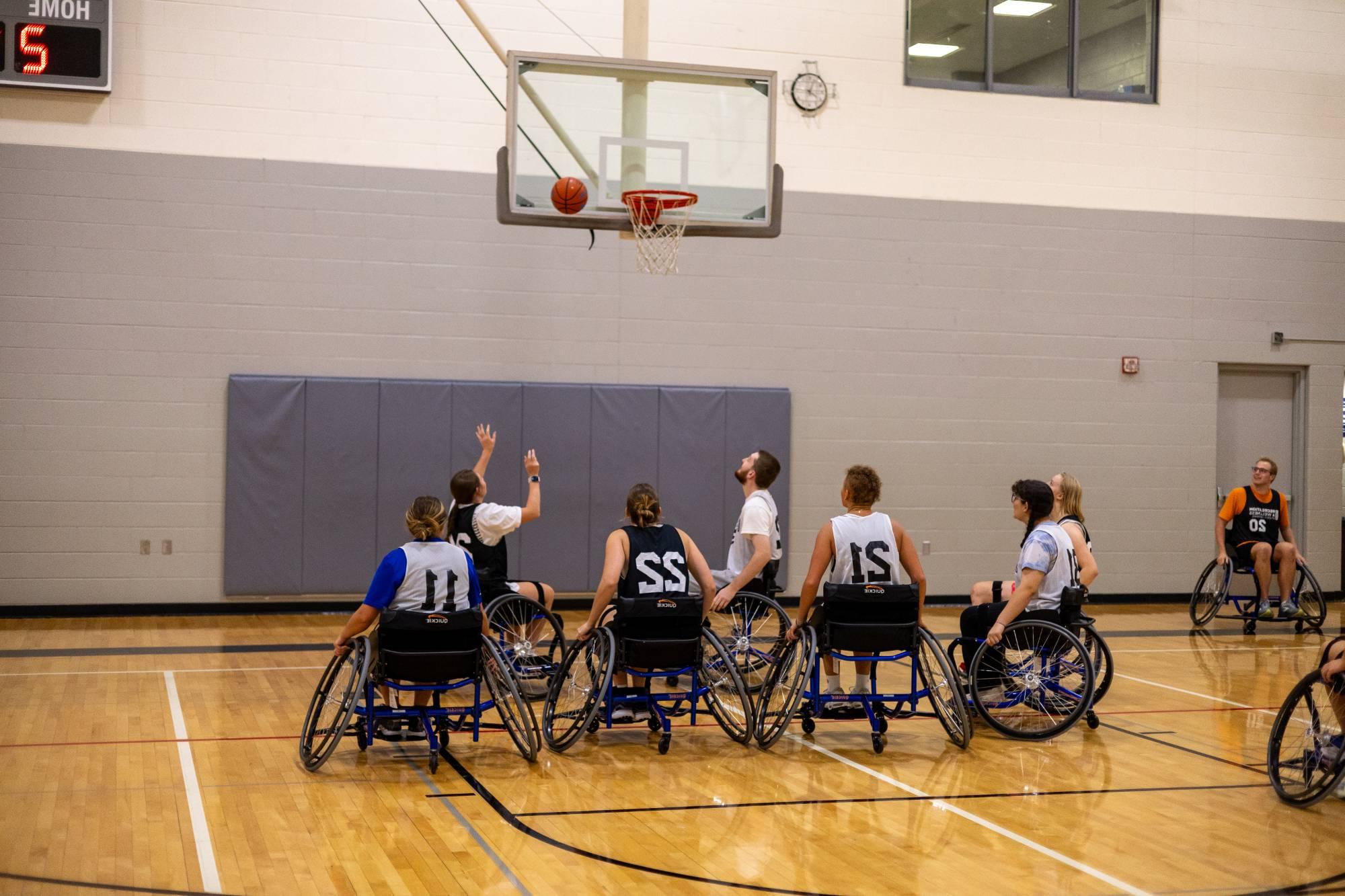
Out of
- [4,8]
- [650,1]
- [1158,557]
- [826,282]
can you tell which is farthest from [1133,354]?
[4,8]

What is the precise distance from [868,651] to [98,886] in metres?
2.88

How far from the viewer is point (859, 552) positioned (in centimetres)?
524

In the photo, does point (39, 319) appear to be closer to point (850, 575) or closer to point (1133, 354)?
point (850, 575)

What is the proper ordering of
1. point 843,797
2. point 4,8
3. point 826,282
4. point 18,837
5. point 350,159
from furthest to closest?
point 826,282, point 350,159, point 4,8, point 843,797, point 18,837

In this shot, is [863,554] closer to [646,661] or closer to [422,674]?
[646,661]

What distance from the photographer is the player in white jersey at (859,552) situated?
17.1ft

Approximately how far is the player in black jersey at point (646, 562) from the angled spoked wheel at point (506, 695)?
0.39 meters

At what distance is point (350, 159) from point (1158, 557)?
7.03 meters

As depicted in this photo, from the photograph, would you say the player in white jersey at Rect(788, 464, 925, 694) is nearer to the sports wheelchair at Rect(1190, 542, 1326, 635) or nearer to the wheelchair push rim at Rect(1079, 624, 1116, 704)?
the wheelchair push rim at Rect(1079, 624, 1116, 704)

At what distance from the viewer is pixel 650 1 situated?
9.62 meters

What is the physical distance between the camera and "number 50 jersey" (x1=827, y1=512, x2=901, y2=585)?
5.24 m

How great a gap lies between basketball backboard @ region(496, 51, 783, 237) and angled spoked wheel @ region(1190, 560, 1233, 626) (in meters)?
4.64

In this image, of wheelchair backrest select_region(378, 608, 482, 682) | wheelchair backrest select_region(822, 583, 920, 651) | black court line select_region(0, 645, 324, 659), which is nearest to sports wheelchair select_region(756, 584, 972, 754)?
wheelchair backrest select_region(822, 583, 920, 651)

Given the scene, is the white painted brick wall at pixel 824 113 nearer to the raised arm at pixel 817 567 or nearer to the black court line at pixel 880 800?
the raised arm at pixel 817 567
